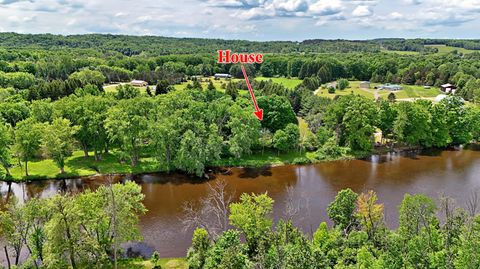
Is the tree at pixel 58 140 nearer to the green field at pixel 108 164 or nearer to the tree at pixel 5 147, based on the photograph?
the green field at pixel 108 164

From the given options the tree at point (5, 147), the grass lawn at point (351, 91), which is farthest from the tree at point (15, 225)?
the grass lawn at point (351, 91)

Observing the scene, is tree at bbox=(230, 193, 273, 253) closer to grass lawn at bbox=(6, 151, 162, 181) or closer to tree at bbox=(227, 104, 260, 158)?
tree at bbox=(227, 104, 260, 158)

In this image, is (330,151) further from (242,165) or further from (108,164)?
(108,164)

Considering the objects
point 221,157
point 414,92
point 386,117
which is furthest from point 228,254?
point 414,92

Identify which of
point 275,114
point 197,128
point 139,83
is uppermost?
point 139,83

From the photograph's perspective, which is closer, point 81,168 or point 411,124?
point 81,168

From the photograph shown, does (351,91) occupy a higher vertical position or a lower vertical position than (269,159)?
higher

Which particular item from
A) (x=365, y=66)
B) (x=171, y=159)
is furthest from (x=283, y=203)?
(x=365, y=66)
